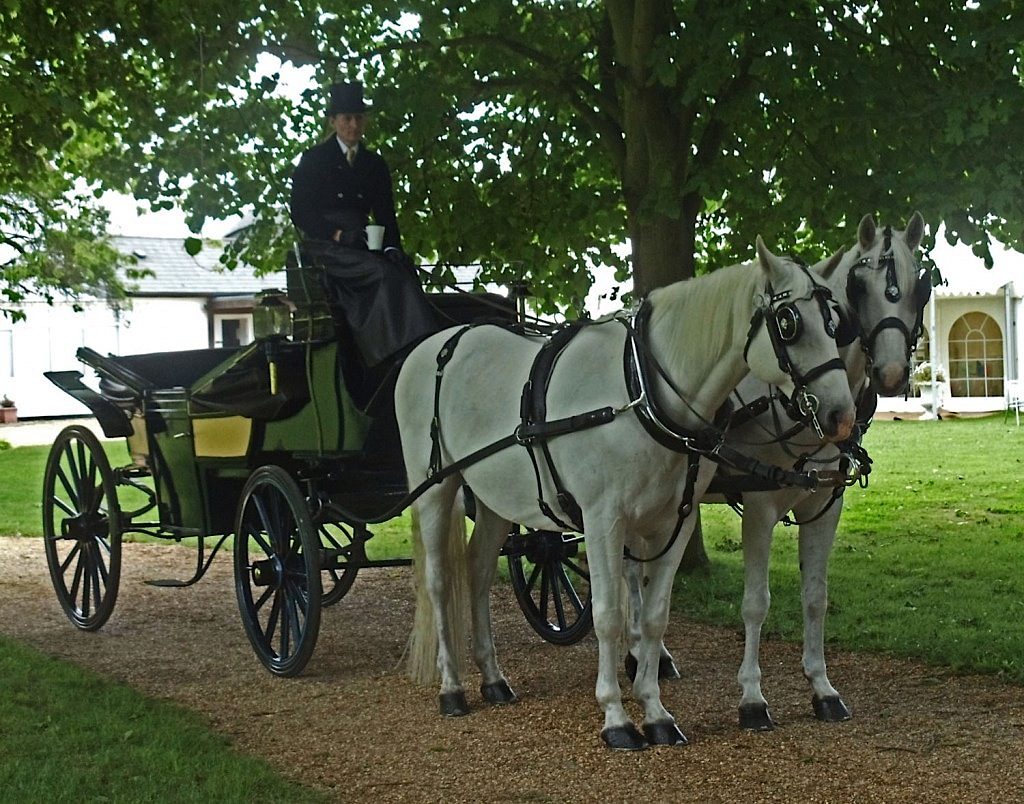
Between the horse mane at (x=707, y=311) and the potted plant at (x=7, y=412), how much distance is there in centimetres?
3240

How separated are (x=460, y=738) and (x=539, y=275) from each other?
19.0 feet

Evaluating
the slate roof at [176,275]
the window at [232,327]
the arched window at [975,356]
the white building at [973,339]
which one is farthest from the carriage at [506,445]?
the window at [232,327]

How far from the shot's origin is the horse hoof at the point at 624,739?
5.46 m

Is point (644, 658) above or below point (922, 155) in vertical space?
below

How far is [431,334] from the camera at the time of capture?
23.3ft

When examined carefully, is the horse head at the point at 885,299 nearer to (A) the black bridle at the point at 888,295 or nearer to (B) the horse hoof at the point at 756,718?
(A) the black bridle at the point at 888,295

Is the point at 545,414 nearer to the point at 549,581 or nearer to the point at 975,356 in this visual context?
the point at 549,581

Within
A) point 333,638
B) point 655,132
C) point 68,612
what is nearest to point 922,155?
point 655,132

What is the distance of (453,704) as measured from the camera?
20.6ft

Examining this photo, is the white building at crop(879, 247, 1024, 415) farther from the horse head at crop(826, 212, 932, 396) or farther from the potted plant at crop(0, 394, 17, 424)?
the potted plant at crop(0, 394, 17, 424)

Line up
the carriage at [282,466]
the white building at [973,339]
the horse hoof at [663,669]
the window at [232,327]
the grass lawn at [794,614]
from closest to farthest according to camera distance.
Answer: the grass lawn at [794,614] < the horse hoof at [663,669] < the carriage at [282,466] < the white building at [973,339] < the window at [232,327]

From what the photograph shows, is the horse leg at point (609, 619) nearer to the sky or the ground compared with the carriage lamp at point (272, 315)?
nearer to the ground

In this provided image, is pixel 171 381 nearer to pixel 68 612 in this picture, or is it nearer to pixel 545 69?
pixel 68 612

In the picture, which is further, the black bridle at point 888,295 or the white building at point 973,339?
the white building at point 973,339
